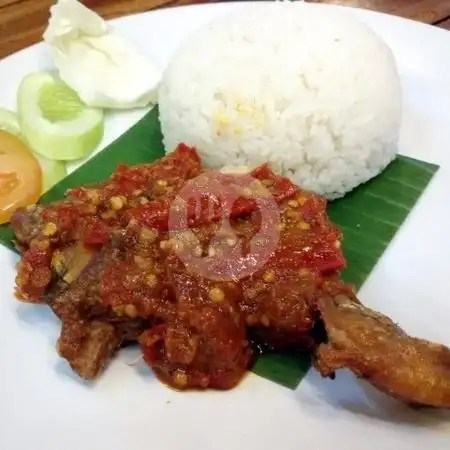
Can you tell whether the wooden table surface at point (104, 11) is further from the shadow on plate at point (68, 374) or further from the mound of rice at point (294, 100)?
the shadow on plate at point (68, 374)

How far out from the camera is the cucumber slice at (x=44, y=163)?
3445 millimetres

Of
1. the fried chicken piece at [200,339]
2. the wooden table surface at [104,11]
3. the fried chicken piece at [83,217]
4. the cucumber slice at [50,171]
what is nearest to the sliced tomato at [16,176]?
the cucumber slice at [50,171]

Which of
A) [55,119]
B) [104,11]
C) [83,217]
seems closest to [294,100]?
[83,217]

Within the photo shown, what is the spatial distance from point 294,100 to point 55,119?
1.27 meters

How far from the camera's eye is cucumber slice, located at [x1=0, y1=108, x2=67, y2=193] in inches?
136

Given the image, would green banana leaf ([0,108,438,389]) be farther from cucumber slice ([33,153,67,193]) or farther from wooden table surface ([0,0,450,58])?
wooden table surface ([0,0,450,58])

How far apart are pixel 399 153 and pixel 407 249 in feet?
2.22

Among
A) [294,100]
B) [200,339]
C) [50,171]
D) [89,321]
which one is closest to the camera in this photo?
[200,339]

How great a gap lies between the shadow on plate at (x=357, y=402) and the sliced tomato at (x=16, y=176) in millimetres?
1566

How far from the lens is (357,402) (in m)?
2.50

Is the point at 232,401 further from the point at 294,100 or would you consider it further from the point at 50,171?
the point at 50,171

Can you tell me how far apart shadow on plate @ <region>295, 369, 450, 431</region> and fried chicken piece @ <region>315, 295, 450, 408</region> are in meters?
0.09

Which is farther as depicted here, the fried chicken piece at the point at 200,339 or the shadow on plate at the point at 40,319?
the shadow on plate at the point at 40,319

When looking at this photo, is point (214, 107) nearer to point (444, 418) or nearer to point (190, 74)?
point (190, 74)
